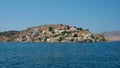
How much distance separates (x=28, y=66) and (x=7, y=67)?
5.67 m

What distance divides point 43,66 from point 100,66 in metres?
15.8

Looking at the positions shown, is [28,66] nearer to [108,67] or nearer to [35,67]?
[35,67]

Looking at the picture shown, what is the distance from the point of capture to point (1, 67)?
7862 centimetres

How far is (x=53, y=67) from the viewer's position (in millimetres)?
80375

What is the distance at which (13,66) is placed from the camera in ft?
271

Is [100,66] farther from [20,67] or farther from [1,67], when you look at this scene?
[1,67]

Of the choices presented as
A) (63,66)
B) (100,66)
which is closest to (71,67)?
(63,66)

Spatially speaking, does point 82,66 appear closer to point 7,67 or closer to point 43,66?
point 43,66

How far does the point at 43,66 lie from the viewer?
269 feet

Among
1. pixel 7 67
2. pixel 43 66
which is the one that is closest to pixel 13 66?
pixel 7 67

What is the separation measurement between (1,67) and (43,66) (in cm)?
1141

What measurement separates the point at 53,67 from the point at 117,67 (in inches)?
673

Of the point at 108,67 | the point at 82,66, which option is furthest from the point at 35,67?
the point at 108,67

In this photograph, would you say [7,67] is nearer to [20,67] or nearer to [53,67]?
[20,67]
